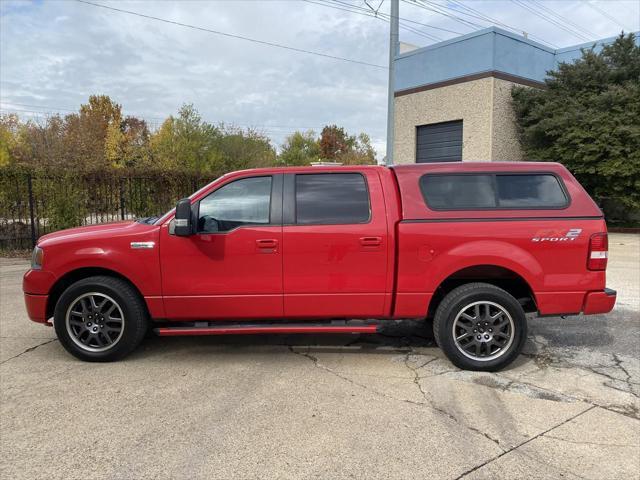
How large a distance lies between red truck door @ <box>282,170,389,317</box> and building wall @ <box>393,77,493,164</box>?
16.2 metres

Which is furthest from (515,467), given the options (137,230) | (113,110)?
(113,110)

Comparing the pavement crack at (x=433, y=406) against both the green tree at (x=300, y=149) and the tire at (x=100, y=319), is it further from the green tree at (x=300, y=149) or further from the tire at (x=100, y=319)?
the green tree at (x=300, y=149)

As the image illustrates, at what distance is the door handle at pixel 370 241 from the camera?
4391 mm

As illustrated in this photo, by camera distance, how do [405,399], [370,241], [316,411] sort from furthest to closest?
[370,241] < [405,399] < [316,411]

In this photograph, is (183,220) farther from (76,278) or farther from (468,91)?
(468,91)

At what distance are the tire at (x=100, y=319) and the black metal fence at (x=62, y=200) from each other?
8671 mm

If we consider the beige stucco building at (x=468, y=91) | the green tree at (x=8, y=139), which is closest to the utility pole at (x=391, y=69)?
the beige stucco building at (x=468, y=91)

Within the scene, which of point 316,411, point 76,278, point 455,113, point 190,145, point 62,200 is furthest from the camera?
point 190,145

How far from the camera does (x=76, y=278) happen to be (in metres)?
4.69

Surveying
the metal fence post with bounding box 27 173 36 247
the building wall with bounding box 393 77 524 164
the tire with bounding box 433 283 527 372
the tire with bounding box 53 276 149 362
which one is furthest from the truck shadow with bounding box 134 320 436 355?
the building wall with bounding box 393 77 524 164

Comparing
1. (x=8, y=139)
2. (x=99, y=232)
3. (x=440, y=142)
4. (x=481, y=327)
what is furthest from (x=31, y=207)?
(x=8, y=139)

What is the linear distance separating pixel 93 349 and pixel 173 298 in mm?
934

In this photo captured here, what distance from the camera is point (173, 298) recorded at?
4.50m

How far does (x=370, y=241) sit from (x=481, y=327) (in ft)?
4.26
